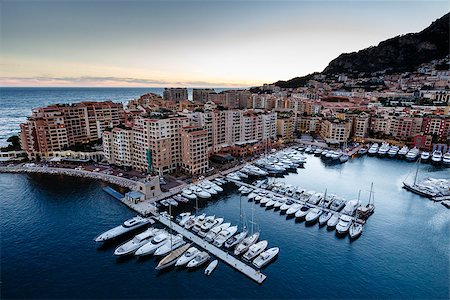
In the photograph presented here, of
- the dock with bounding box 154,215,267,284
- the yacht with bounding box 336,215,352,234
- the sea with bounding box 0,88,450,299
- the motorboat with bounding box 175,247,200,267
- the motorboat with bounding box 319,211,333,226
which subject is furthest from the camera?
the motorboat with bounding box 319,211,333,226

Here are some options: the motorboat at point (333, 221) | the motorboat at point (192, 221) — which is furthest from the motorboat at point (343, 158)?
the motorboat at point (192, 221)

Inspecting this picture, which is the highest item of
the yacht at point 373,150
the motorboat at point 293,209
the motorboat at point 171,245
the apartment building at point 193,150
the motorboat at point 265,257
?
the apartment building at point 193,150

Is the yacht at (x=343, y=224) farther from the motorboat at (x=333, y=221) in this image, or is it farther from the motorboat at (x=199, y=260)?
→ the motorboat at (x=199, y=260)

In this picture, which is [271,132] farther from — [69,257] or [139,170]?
[69,257]

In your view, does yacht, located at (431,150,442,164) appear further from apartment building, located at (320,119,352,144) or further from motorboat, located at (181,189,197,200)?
motorboat, located at (181,189,197,200)

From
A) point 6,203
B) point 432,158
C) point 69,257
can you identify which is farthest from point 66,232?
point 432,158

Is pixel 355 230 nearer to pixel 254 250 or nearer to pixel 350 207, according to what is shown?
pixel 350 207

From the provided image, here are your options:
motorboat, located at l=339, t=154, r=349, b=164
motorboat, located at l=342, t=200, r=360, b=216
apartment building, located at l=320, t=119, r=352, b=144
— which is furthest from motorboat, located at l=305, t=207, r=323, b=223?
apartment building, located at l=320, t=119, r=352, b=144
